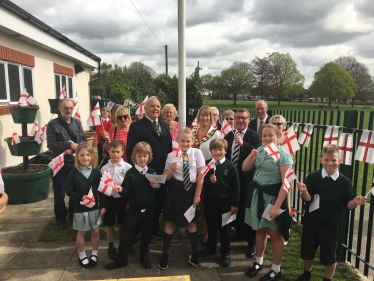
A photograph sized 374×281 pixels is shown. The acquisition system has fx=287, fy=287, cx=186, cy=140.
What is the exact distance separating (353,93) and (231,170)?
222 feet

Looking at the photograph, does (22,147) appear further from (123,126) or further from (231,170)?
(231,170)

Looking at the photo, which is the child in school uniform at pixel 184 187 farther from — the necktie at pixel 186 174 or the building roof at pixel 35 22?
the building roof at pixel 35 22

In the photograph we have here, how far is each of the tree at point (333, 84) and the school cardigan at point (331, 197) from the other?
215 ft

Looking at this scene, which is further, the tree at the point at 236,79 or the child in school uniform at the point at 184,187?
the tree at the point at 236,79

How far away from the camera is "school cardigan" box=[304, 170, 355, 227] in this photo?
2.93 meters

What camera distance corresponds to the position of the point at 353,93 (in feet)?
199

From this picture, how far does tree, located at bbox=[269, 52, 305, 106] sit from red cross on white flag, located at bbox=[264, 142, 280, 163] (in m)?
60.4

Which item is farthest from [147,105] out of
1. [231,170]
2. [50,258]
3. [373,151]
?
[373,151]

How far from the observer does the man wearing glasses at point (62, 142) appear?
443cm

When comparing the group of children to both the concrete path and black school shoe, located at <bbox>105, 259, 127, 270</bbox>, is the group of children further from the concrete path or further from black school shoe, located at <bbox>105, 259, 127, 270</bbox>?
the concrete path

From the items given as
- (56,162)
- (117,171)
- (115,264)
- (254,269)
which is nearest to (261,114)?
(254,269)

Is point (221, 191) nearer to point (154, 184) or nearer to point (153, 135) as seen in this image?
point (154, 184)

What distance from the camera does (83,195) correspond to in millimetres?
3488

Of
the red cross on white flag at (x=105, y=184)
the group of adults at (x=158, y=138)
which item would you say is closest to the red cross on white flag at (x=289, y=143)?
the group of adults at (x=158, y=138)
